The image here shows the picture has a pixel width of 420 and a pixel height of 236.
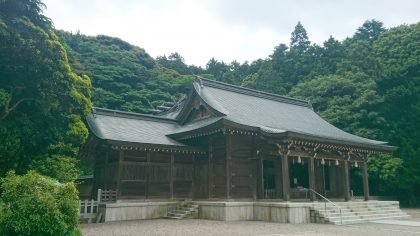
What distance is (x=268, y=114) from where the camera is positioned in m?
25.2

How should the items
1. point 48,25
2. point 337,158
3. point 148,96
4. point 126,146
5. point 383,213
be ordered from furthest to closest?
point 148,96 < point 337,158 < point 383,213 < point 126,146 < point 48,25

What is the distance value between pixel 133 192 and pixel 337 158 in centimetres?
1248

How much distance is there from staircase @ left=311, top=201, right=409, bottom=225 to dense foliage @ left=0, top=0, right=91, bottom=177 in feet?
42.0

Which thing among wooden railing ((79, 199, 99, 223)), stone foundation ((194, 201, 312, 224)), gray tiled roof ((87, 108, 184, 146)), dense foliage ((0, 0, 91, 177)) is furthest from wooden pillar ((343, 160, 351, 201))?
dense foliage ((0, 0, 91, 177))

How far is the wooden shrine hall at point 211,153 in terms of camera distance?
1861cm

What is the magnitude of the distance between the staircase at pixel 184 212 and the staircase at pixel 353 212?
626cm

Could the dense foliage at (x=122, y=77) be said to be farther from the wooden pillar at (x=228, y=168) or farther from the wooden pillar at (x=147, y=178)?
the wooden pillar at (x=228, y=168)

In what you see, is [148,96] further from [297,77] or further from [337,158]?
[337,158]

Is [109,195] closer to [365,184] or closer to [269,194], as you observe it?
[269,194]

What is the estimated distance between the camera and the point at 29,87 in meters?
14.8

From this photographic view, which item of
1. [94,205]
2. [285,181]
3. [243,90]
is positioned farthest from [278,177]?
[94,205]

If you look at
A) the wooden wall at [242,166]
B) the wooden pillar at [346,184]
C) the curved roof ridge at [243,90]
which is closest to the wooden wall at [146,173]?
the wooden wall at [242,166]

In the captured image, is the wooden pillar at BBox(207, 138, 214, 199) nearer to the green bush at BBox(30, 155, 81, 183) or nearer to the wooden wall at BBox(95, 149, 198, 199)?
the wooden wall at BBox(95, 149, 198, 199)

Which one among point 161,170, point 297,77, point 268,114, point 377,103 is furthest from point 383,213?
point 297,77
